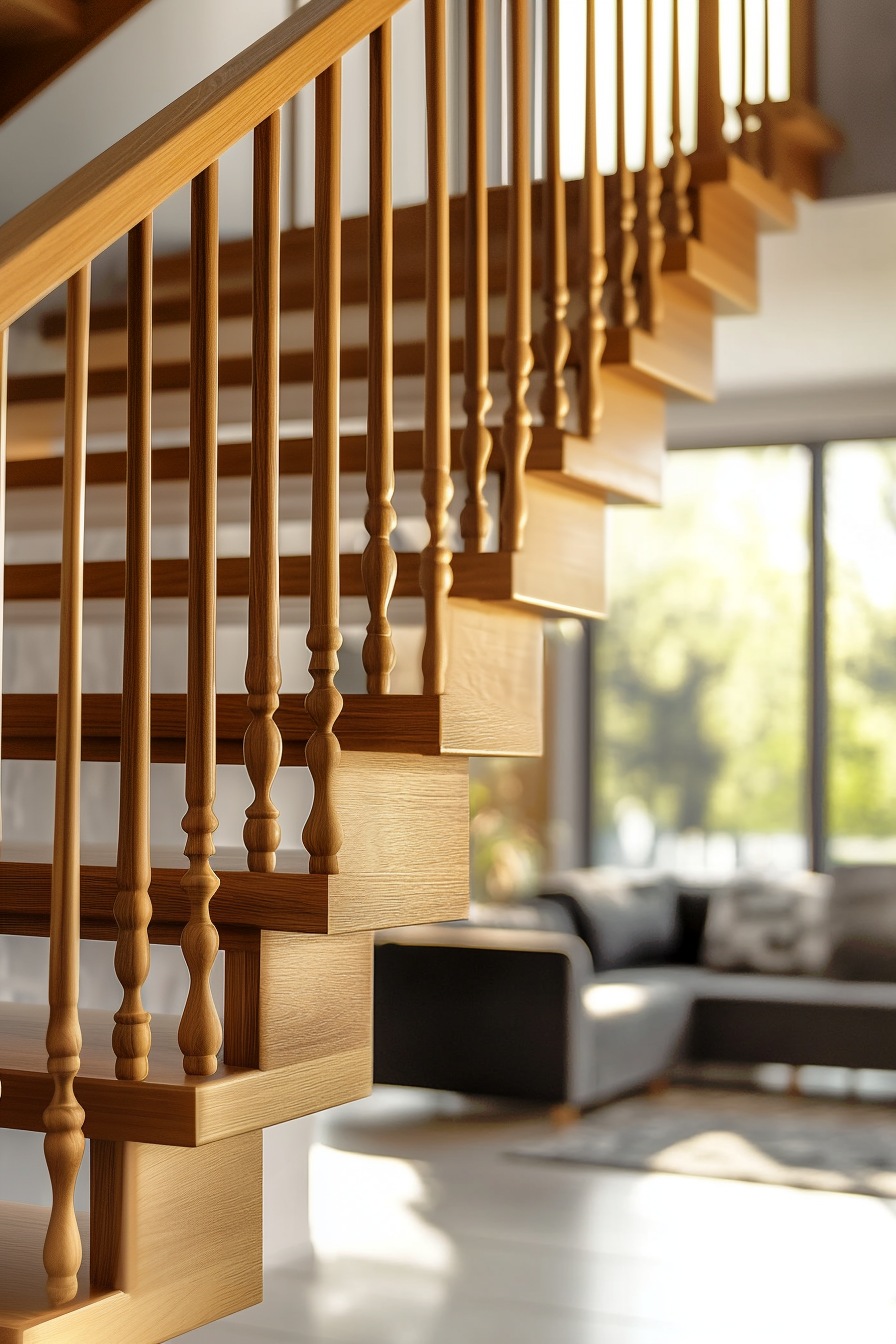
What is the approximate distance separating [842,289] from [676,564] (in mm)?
2676

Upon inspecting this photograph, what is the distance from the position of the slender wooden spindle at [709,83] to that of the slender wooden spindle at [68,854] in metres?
2.27

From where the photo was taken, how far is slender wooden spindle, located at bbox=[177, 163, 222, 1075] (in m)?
1.89

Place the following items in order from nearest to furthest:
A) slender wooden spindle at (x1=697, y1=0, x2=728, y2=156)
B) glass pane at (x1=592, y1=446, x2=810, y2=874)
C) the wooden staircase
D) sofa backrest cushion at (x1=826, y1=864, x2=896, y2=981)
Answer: the wooden staircase, slender wooden spindle at (x1=697, y1=0, x2=728, y2=156), sofa backrest cushion at (x1=826, y1=864, x2=896, y2=981), glass pane at (x1=592, y1=446, x2=810, y2=874)

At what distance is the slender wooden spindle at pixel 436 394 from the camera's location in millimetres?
2352

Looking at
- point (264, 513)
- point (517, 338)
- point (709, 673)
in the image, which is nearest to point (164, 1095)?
point (264, 513)

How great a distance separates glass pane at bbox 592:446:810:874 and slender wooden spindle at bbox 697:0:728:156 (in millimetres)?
4130

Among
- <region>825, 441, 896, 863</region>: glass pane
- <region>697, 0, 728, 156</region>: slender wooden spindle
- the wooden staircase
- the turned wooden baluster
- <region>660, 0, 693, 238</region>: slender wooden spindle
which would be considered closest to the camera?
the wooden staircase

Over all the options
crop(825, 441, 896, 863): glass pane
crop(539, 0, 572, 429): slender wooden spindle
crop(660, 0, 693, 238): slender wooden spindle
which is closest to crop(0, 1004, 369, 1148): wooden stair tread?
crop(539, 0, 572, 429): slender wooden spindle

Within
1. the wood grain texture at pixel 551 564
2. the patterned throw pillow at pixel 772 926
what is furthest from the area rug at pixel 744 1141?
the wood grain texture at pixel 551 564

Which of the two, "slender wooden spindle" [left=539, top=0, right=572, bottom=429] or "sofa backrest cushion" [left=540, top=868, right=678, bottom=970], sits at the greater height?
"slender wooden spindle" [left=539, top=0, right=572, bottom=429]

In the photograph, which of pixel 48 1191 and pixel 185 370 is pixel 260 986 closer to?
pixel 48 1191

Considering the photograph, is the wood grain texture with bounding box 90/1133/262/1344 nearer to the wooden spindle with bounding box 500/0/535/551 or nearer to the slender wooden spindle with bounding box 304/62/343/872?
the slender wooden spindle with bounding box 304/62/343/872

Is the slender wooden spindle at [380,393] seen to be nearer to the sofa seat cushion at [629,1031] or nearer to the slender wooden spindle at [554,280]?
the slender wooden spindle at [554,280]

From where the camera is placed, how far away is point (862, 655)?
7547mm
